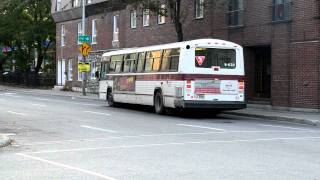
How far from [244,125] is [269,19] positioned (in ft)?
29.8

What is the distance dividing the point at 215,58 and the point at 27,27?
3744 centimetres

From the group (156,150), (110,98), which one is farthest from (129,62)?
(156,150)

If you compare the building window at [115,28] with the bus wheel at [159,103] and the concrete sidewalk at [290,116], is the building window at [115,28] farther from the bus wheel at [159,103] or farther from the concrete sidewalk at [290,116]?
the bus wheel at [159,103]

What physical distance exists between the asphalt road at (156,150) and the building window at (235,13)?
385 inches

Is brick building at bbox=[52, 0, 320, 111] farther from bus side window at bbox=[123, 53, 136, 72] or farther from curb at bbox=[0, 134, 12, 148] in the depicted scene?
curb at bbox=[0, 134, 12, 148]

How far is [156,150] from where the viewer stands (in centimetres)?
1290

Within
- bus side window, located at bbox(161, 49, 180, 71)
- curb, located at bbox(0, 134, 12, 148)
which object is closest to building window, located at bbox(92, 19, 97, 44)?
bus side window, located at bbox(161, 49, 180, 71)

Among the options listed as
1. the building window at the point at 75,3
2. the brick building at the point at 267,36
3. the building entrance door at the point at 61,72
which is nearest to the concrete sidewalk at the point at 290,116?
the brick building at the point at 267,36

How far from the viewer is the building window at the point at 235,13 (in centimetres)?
2977

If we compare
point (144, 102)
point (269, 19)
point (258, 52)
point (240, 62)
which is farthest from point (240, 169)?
point (258, 52)

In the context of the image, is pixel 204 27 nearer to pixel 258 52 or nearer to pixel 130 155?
pixel 258 52

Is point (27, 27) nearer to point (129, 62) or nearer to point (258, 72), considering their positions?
point (129, 62)

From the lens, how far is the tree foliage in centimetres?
5728

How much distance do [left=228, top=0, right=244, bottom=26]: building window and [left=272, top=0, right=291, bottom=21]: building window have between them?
2.65m
